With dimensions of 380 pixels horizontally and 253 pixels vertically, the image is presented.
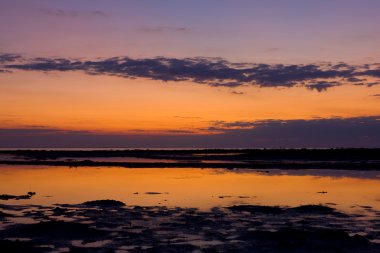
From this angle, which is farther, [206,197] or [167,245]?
[206,197]

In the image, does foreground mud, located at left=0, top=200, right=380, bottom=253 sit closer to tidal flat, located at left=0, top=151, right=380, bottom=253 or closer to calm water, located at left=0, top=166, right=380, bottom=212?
tidal flat, located at left=0, top=151, right=380, bottom=253

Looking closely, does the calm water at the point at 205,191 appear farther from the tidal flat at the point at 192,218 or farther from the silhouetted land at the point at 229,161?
the silhouetted land at the point at 229,161

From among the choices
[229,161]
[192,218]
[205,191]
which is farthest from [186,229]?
[229,161]

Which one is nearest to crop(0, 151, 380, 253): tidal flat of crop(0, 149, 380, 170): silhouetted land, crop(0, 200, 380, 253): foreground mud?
crop(0, 200, 380, 253): foreground mud

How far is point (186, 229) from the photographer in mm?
15641

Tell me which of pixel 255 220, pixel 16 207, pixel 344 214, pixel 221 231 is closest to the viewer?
pixel 221 231

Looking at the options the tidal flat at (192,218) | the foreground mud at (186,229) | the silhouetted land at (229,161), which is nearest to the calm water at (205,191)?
the tidal flat at (192,218)

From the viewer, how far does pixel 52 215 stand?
18328 mm

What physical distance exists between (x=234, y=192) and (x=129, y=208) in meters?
7.81

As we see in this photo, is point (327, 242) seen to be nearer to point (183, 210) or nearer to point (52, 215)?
point (183, 210)

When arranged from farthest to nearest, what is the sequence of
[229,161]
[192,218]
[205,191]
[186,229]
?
[229,161], [205,191], [192,218], [186,229]

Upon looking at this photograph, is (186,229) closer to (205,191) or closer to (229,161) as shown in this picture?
(205,191)

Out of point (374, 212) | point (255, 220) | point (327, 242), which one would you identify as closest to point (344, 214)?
point (374, 212)

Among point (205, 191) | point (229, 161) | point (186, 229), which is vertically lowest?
point (186, 229)
